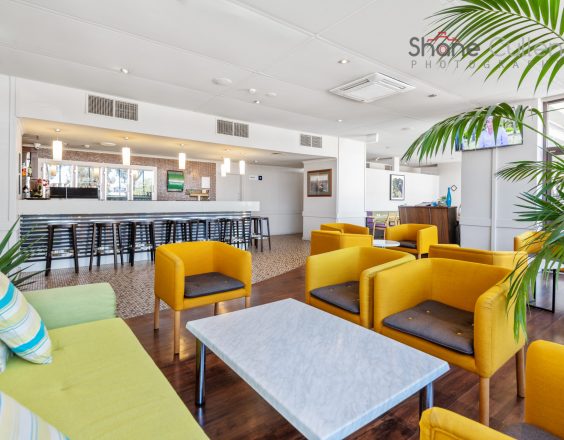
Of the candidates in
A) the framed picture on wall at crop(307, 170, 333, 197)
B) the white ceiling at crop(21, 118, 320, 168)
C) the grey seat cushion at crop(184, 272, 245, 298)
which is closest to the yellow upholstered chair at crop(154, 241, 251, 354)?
the grey seat cushion at crop(184, 272, 245, 298)

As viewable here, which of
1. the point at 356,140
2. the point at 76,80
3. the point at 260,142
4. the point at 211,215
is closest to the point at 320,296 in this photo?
the point at 76,80

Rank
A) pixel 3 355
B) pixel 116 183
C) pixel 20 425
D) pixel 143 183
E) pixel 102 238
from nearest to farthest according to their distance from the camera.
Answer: pixel 20 425
pixel 3 355
pixel 102 238
pixel 116 183
pixel 143 183

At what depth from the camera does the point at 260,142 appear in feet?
23.0

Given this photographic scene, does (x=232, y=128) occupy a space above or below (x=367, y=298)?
above

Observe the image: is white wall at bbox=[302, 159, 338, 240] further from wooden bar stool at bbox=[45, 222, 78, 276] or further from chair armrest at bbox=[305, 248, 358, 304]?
wooden bar stool at bbox=[45, 222, 78, 276]

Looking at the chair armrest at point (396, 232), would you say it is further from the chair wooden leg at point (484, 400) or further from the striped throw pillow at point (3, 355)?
the striped throw pillow at point (3, 355)

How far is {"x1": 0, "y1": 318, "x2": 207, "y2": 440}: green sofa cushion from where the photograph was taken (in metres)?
1.17

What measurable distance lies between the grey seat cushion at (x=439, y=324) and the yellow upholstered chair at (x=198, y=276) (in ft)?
4.78

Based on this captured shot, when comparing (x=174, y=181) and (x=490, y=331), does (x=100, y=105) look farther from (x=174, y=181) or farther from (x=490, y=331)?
(x=490, y=331)

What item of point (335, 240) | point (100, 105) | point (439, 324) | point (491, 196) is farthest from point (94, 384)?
point (491, 196)

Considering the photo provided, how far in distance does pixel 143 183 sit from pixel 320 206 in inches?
198

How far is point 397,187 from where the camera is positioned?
39.8ft

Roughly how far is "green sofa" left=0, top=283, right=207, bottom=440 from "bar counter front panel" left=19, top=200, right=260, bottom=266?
3411 mm

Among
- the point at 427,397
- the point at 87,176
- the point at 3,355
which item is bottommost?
the point at 427,397
